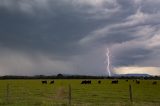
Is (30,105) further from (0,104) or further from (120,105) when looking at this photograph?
(120,105)

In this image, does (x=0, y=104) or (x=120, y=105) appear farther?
(x=0, y=104)

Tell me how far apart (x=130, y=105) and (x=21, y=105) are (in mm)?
9188

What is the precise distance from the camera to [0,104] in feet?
90.1

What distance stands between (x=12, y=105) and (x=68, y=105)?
4837 millimetres

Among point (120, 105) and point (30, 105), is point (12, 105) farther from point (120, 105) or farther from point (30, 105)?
point (120, 105)

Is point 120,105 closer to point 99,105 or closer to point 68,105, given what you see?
point 99,105

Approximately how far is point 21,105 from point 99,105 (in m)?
6.72

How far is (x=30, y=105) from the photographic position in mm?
27094

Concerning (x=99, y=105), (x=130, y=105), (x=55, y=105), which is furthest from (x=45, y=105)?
(x=130, y=105)

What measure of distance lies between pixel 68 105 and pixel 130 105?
5.11 metres

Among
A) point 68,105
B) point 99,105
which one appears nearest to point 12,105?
point 68,105

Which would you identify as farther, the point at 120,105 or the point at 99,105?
the point at 99,105

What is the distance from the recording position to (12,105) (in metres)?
26.9

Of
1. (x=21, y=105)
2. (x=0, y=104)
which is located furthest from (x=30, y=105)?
(x=0, y=104)
